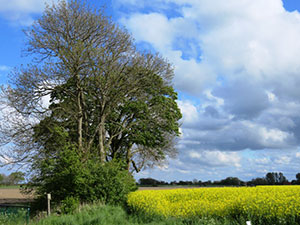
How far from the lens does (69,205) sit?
1781 centimetres

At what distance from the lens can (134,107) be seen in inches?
1093

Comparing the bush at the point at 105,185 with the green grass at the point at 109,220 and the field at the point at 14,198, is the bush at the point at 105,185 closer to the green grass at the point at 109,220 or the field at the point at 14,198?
the green grass at the point at 109,220

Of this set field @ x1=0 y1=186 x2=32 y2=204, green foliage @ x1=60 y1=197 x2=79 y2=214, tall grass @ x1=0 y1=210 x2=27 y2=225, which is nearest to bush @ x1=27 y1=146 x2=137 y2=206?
green foliage @ x1=60 y1=197 x2=79 y2=214

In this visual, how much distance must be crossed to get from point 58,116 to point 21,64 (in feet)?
14.2

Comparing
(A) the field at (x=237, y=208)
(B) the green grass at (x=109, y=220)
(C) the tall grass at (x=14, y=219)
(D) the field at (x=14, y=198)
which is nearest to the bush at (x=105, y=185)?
(A) the field at (x=237, y=208)

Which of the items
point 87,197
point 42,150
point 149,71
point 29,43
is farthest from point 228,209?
point 29,43

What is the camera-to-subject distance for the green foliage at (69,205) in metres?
17.5

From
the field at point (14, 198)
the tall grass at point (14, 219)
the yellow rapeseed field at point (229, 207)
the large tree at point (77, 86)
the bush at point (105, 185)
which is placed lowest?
the field at point (14, 198)

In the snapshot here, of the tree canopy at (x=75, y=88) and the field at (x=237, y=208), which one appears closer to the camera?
the field at (x=237, y=208)

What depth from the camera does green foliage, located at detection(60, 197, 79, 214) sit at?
1748 cm

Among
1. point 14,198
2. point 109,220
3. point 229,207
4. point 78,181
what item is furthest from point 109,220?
point 14,198

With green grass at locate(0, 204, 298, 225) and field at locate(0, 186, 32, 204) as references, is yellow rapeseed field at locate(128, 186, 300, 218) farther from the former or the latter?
field at locate(0, 186, 32, 204)

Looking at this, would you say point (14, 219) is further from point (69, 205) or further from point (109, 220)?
point (109, 220)

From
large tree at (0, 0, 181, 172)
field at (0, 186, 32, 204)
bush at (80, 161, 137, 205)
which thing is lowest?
field at (0, 186, 32, 204)
